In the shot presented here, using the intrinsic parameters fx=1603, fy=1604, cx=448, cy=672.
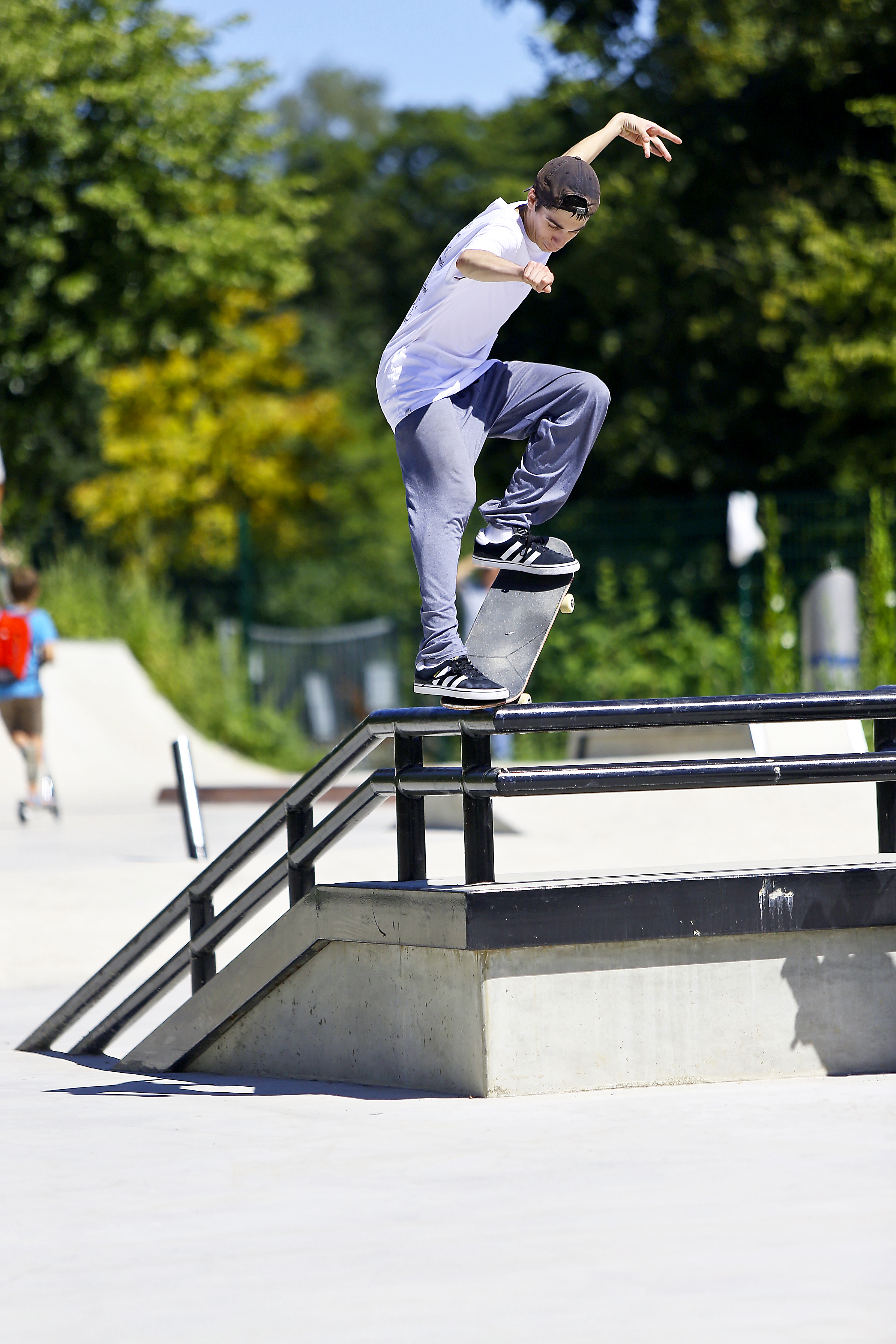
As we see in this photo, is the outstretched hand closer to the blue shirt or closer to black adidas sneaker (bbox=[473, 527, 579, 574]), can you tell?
black adidas sneaker (bbox=[473, 527, 579, 574])

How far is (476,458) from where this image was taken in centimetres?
491

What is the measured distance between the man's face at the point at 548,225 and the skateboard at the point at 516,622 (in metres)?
0.88

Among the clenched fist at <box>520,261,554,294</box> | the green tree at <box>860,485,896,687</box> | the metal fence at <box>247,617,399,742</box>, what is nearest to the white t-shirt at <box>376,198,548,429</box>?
the clenched fist at <box>520,261,554,294</box>

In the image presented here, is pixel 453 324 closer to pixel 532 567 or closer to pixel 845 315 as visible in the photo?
pixel 532 567

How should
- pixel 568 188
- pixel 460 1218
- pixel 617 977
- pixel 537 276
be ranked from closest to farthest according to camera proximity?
1. pixel 460 1218
2. pixel 537 276
3. pixel 568 188
4. pixel 617 977

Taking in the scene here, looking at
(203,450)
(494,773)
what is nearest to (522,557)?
(494,773)

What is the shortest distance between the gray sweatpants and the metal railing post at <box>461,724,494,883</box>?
0.28m

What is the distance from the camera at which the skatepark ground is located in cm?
277

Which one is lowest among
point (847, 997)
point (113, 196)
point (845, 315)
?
point (847, 997)

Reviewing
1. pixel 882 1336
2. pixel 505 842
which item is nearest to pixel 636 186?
pixel 505 842

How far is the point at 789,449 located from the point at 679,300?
2610 millimetres

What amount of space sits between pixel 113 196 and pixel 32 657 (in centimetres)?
1380

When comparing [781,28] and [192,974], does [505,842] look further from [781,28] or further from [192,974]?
[781,28]

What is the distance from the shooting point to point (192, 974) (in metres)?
5.82
